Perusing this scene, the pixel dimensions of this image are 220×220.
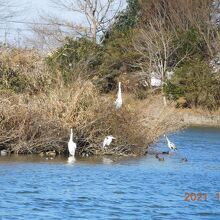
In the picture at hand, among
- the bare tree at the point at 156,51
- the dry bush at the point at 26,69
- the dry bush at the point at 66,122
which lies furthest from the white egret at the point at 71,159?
the bare tree at the point at 156,51

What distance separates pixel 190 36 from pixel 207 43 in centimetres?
122

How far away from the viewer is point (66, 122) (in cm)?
2256

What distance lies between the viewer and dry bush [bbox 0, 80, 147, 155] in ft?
71.8

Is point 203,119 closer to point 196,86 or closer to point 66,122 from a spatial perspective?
point 196,86

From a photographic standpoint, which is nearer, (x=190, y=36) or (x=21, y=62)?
(x=21, y=62)

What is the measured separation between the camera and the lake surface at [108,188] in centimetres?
1452

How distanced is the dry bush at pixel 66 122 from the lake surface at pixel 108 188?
637 mm

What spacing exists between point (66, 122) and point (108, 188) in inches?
223

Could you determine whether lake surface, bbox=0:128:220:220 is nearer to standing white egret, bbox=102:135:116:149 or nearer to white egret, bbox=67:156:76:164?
white egret, bbox=67:156:76:164

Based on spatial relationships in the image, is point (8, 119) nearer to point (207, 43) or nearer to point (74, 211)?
point (74, 211)

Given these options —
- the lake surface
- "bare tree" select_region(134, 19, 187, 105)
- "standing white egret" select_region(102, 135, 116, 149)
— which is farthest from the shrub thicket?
"standing white egret" select_region(102, 135, 116, 149)

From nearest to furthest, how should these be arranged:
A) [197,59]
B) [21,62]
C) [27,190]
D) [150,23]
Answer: [27,190] < [21,62] < [197,59] < [150,23]

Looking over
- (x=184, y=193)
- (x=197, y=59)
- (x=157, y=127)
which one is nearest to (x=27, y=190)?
(x=184, y=193)

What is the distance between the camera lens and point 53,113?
22609mm
